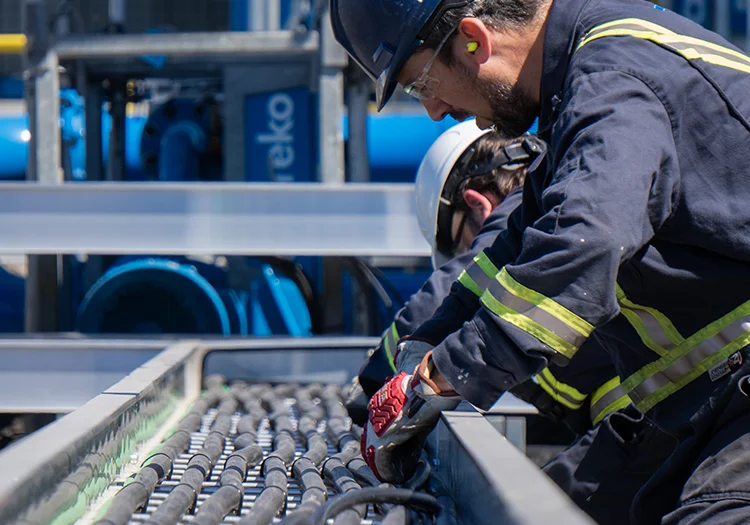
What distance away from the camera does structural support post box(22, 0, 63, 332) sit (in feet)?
13.5

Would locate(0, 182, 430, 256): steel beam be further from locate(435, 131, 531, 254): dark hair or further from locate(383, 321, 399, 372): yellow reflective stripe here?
locate(383, 321, 399, 372): yellow reflective stripe

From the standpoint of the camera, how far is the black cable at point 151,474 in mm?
1375

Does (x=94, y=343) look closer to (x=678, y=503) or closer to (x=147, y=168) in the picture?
(x=678, y=503)

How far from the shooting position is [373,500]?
148cm

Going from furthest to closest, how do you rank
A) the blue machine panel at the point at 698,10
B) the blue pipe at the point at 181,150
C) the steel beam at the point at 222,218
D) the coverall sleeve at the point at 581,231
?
the blue machine panel at the point at 698,10 → the blue pipe at the point at 181,150 → the steel beam at the point at 222,218 → the coverall sleeve at the point at 581,231

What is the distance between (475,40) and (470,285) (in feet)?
1.84

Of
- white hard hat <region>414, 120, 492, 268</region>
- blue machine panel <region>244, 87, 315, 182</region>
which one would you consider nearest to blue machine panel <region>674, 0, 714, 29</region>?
blue machine panel <region>244, 87, 315, 182</region>

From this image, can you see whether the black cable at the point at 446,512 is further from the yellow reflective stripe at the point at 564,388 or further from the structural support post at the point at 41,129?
the structural support post at the point at 41,129

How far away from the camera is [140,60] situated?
205 inches

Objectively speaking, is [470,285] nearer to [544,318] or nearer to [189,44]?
[544,318]

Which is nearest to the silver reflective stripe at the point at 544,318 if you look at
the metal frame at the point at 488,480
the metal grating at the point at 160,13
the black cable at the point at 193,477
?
the metal frame at the point at 488,480

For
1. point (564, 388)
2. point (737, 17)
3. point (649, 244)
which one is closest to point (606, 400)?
point (564, 388)

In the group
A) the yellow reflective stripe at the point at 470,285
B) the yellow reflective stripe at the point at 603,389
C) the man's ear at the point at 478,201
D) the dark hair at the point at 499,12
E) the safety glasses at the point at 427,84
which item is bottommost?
the yellow reflective stripe at the point at 603,389

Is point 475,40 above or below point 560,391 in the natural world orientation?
above
